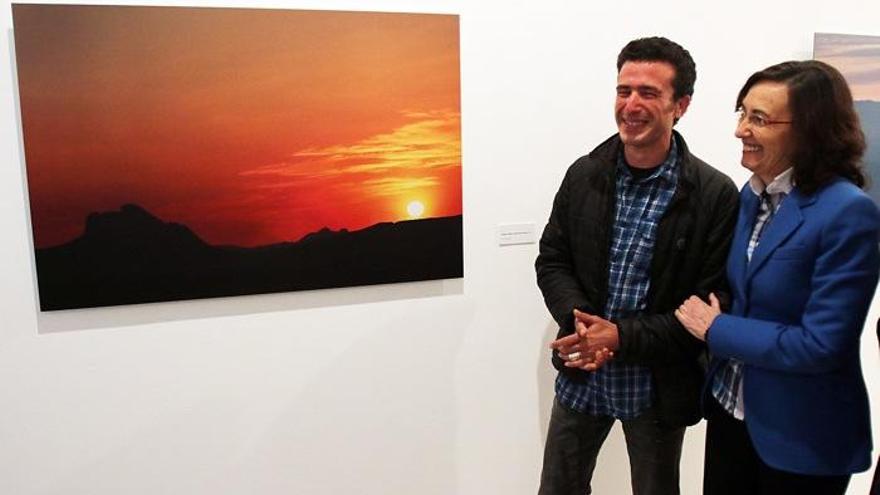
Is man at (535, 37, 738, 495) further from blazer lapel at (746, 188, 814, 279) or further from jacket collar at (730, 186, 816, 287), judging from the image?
blazer lapel at (746, 188, 814, 279)

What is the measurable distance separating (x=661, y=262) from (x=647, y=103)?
1.31 feet

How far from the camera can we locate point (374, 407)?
217cm

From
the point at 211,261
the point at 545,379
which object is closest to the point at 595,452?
the point at 545,379

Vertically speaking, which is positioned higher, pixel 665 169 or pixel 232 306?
pixel 665 169

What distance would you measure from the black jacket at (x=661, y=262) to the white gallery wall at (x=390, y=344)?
35cm

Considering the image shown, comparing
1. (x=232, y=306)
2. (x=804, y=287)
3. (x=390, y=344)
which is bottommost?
(x=390, y=344)

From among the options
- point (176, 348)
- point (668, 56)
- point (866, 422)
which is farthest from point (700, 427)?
point (176, 348)

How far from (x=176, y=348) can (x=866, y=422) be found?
1.75 metres

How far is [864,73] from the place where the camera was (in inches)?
99.3

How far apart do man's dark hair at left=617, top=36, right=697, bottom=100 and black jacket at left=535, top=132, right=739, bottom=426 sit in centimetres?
14

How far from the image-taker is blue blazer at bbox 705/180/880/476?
53.4 inches

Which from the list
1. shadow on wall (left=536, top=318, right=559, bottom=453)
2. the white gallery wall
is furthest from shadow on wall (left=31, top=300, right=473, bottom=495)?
shadow on wall (left=536, top=318, right=559, bottom=453)

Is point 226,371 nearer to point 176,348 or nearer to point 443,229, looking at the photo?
point 176,348

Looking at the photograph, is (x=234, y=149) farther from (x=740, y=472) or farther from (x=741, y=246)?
(x=740, y=472)
